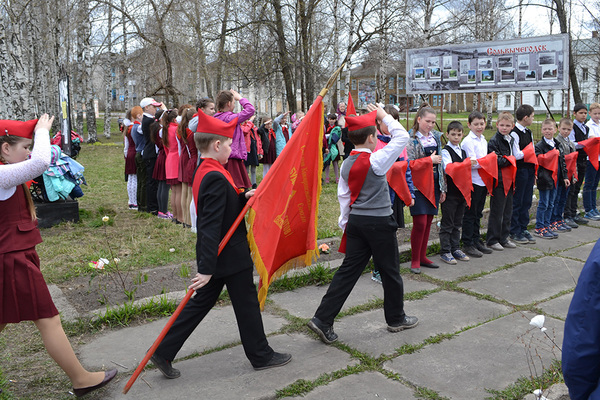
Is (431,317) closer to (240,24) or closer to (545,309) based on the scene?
(545,309)

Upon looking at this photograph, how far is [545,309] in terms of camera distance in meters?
4.89

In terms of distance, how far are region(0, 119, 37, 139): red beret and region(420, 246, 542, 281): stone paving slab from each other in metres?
4.46

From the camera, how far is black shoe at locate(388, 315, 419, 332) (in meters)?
4.39

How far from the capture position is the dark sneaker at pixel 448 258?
257 inches

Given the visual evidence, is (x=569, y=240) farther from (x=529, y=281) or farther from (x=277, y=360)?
(x=277, y=360)

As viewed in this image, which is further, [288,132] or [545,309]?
[288,132]

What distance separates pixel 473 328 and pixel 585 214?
6.33 m

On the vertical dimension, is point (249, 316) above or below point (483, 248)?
above

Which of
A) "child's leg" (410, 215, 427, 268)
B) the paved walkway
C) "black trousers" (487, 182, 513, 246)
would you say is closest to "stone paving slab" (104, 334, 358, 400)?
the paved walkway

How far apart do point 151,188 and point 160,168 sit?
0.61 metres

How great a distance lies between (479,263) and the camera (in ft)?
21.5

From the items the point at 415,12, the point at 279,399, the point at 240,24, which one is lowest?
the point at 279,399

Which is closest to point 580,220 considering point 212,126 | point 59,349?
point 212,126

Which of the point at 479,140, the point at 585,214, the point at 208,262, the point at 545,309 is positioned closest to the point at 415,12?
the point at 585,214
